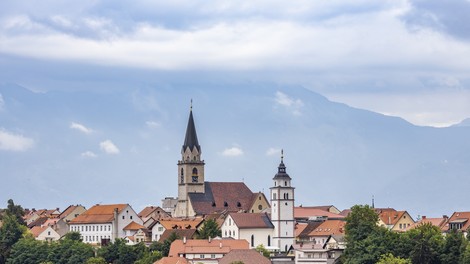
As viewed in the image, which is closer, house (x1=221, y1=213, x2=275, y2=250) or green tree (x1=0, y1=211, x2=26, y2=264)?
house (x1=221, y1=213, x2=275, y2=250)

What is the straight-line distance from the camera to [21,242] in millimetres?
137750

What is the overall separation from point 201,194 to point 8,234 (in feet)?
86.0

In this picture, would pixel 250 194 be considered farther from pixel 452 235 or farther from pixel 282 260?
pixel 452 235

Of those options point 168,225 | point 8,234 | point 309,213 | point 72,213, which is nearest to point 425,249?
point 168,225

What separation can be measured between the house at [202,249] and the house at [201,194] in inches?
1237

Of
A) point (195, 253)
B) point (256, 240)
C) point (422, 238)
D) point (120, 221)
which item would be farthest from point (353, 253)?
point (120, 221)

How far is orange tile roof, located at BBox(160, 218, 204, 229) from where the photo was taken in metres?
139

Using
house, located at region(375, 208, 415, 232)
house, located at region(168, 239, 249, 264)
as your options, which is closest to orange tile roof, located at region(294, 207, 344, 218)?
house, located at region(375, 208, 415, 232)

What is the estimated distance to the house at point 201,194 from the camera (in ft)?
509

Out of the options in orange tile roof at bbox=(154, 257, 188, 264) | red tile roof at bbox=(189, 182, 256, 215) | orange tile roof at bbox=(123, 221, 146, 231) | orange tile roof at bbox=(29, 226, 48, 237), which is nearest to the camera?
orange tile roof at bbox=(154, 257, 188, 264)

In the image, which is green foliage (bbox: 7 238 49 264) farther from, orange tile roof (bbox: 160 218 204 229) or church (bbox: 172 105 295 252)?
church (bbox: 172 105 295 252)

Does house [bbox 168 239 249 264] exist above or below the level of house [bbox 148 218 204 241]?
below

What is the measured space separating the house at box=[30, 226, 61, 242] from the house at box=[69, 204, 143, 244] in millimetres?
2423

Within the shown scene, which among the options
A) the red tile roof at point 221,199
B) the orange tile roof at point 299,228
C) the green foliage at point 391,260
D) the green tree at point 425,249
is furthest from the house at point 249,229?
the green tree at point 425,249
